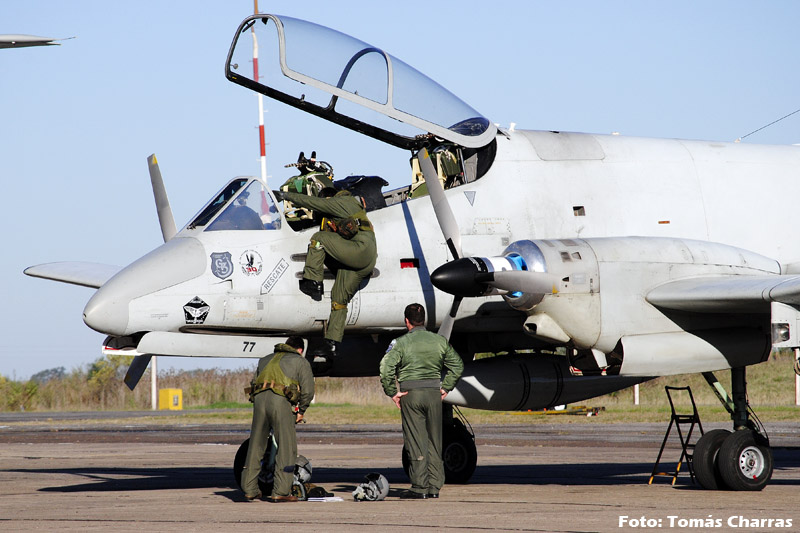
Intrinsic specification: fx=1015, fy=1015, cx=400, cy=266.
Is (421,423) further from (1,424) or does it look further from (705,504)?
(1,424)

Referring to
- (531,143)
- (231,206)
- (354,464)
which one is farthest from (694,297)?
(354,464)

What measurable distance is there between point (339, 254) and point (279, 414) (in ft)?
6.30

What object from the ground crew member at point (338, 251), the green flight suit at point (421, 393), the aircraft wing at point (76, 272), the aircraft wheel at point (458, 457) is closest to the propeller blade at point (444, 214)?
the ground crew member at point (338, 251)

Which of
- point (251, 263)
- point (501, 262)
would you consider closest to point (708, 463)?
point (501, 262)

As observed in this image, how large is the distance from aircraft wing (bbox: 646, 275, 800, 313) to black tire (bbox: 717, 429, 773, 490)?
5.74 feet

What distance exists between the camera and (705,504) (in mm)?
10508

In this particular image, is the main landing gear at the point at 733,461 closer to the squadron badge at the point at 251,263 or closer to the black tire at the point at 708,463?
the black tire at the point at 708,463

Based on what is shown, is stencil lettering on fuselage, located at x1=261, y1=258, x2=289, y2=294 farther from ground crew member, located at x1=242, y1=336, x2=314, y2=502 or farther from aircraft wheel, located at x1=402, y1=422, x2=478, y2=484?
aircraft wheel, located at x1=402, y1=422, x2=478, y2=484

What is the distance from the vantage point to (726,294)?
10914mm

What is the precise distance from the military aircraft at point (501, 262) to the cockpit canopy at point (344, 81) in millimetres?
23

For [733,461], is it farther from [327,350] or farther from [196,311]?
[196,311]

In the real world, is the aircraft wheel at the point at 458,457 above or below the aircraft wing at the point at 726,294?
below

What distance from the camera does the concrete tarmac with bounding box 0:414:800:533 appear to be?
9094 mm

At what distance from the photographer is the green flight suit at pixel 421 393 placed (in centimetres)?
1102
